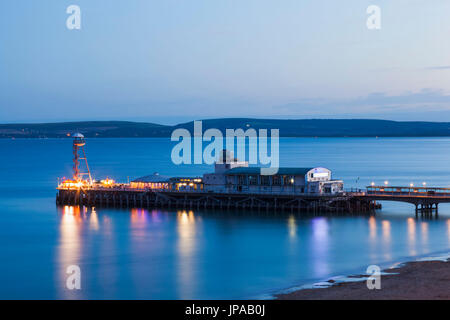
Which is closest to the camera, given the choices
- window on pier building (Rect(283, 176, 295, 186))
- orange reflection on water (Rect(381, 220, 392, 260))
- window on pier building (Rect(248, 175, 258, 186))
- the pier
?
orange reflection on water (Rect(381, 220, 392, 260))

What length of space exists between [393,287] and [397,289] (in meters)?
0.46

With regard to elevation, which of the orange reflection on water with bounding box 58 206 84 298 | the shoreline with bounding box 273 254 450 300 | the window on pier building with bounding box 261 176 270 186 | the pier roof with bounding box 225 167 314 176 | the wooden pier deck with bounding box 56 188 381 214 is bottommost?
the shoreline with bounding box 273 254 450 300

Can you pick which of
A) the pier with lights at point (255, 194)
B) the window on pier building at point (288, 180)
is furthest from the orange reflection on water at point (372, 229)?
the window on pier building at point (288, 180)

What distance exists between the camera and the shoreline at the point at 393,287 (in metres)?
29.6

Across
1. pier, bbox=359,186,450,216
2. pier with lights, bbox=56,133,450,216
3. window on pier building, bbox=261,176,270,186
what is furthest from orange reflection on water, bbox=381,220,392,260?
window on pier building, bbox=261,176,270,186

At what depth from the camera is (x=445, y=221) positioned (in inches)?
2104

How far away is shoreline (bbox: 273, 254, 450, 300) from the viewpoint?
29.6m

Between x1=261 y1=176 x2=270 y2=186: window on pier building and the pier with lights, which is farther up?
x1=261 y1=176 x2=270 y2=186: window on pier building

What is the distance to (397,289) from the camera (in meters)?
31.0

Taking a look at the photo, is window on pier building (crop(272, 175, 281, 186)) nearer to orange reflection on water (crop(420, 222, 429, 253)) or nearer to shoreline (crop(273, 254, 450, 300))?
orange reflection on water (crop(420, 222, 429, 253))
